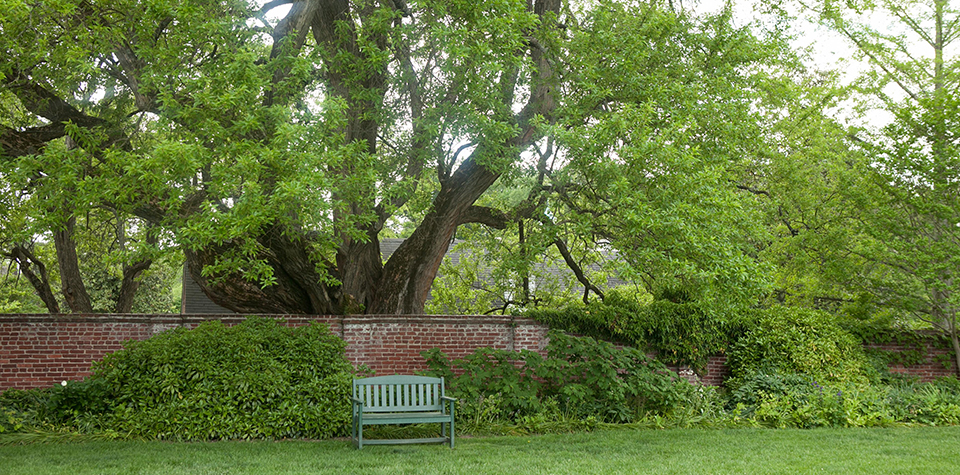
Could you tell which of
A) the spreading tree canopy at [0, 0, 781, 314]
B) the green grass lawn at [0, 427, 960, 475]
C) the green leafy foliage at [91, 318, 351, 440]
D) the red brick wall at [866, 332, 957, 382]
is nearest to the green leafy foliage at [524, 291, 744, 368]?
the spreading tree canopy at [0, 0, 781, 314]

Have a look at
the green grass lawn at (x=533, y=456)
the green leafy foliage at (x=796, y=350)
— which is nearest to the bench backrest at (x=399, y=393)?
the green grass lawn at (x=533, y=456)

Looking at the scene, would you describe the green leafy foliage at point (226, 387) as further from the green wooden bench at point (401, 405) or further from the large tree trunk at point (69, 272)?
the large tree trunk at point (69, 272)

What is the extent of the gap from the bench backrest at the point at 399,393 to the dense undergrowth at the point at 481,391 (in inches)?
24.4

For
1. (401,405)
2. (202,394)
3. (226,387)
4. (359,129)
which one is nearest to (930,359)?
(401,405)

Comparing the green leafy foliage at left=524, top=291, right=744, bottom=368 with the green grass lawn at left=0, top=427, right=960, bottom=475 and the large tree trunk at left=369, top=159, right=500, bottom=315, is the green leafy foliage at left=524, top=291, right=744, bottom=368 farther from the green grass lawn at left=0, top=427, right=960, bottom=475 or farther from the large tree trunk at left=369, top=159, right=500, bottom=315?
the green grass lawn at left=0, top=427, right=960, bottom=475

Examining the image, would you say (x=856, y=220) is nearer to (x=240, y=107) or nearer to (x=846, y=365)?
(x=846, y=365)

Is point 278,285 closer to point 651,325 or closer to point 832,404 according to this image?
point 651,325

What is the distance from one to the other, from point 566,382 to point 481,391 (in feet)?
4.46

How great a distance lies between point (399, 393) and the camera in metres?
8.33

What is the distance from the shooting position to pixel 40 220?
7.83 metres

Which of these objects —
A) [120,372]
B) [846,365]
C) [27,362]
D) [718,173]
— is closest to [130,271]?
[27,362]

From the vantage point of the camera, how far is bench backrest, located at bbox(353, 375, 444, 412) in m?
8.24

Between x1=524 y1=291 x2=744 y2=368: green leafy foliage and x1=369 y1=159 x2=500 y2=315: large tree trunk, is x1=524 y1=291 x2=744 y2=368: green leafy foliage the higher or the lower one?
the lower one

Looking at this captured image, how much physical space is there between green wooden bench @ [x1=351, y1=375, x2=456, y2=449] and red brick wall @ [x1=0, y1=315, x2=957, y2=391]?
221 cm
